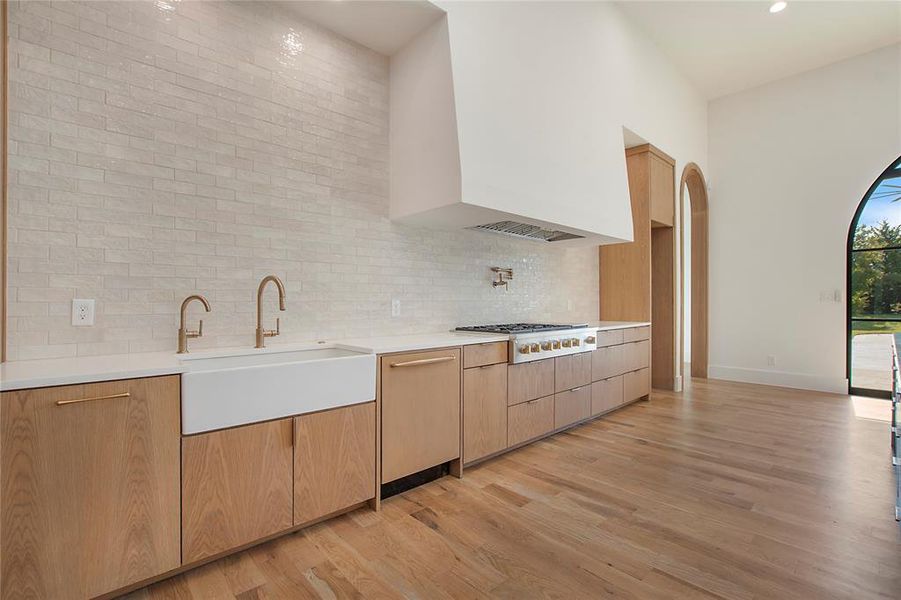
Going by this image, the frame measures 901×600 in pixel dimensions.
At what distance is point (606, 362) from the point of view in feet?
12.4

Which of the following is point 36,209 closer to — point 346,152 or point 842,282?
point 346,152

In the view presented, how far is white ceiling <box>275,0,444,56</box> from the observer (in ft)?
7.72

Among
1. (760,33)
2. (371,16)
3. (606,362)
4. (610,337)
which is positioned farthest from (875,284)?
(371,16)

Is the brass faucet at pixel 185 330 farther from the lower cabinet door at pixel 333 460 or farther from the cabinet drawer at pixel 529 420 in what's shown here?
the cabinet drawer at pixel 529 420

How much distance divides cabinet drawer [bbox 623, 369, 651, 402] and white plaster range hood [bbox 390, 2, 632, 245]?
1.55 m

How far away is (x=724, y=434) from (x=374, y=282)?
10.0ft

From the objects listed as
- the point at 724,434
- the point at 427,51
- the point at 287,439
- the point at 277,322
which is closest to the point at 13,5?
the point at 277,322

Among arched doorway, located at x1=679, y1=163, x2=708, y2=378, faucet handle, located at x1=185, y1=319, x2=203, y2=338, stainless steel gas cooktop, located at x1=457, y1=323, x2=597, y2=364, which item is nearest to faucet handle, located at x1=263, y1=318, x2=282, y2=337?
faucet handle, located at x1=185, y1=319, x2=203, y2=338

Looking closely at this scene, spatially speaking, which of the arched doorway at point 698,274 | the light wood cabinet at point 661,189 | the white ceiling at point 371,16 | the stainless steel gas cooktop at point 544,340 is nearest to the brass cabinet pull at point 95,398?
the stainless steel gas cooktop at point 544,340

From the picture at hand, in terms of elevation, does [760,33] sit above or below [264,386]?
above

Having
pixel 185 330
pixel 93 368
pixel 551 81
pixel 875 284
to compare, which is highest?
pixel 551 81

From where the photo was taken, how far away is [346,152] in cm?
265

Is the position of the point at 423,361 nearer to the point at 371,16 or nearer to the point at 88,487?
the point at 88,487

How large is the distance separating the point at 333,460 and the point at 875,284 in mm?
6023
